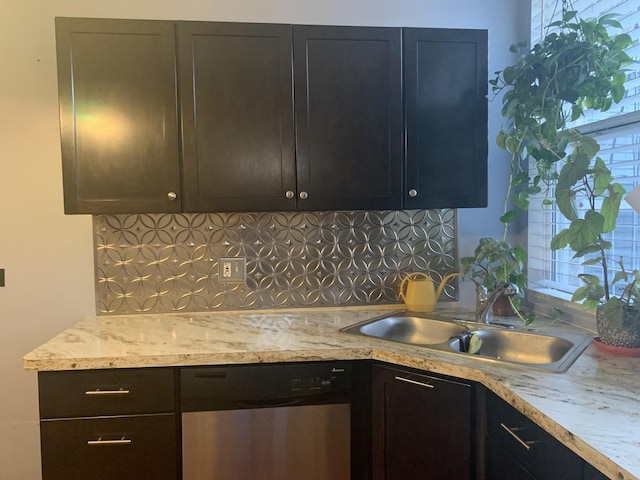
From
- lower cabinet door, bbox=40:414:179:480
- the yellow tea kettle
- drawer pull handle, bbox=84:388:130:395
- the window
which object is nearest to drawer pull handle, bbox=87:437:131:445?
lower cabinet door, bbox=40:414:179:480

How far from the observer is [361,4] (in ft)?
7.65

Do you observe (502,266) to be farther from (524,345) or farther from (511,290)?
(524,345)

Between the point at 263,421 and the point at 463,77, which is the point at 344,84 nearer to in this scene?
the point at 463,77

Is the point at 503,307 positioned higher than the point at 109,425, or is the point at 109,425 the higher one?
the point at 503,307

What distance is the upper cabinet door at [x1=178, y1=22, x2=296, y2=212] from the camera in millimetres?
1907

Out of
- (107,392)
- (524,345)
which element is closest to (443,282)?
(524,345)

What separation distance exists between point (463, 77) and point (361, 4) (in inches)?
26.2

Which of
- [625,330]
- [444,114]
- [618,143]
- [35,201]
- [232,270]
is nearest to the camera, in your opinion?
[625,330]

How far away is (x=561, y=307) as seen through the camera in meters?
2.10

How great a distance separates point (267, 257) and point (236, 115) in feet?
2.32

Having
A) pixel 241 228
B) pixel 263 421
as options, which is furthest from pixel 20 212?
pixel 263 421

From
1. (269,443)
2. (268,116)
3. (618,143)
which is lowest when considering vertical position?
(269,443)

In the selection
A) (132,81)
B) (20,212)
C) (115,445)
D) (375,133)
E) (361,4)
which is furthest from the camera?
(361,4)

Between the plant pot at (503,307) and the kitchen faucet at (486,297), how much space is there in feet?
0.18
